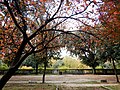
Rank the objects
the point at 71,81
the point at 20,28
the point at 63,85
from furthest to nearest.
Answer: the point at 71,81, the point at 63,85, the point at 20,28

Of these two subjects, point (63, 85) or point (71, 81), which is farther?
point (71, 81)

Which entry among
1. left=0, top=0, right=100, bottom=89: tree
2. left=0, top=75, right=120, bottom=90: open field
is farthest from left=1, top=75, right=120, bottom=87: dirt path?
left=0, top=0, right=100, bottom=89: tree

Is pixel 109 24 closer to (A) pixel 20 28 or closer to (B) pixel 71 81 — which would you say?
(A) pixel 20 28

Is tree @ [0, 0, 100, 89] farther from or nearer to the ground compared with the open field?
farther from the ground

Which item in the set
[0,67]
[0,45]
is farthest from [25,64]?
[0,45]

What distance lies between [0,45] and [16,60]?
3776 mm

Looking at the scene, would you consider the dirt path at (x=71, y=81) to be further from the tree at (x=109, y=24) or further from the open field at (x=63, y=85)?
the tree at (x=109, y=24)

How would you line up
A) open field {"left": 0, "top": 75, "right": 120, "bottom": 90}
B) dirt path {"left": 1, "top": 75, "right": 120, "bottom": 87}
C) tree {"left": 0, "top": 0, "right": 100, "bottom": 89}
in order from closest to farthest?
tree {"left": 0, "top": 0, "right": 100, "bottom": 89}, open field {"left": 0, "top": 75, "right": 120, "bottom": 90}, dirt path {"left": 1, "top": 75, "right": 120, "bottom": 87}

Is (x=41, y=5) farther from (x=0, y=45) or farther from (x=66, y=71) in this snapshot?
(x=66, y=71)

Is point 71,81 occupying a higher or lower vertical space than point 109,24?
lower

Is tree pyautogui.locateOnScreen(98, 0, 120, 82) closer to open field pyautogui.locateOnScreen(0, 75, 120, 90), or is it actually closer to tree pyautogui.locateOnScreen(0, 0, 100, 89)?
tree pyautogui.locateOnScreen(0, 0, 100, 89)

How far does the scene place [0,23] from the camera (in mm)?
10781

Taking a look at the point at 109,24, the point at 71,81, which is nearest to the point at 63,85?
the point at 71,81

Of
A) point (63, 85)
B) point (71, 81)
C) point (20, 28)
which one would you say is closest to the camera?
A: point (20, 28)
